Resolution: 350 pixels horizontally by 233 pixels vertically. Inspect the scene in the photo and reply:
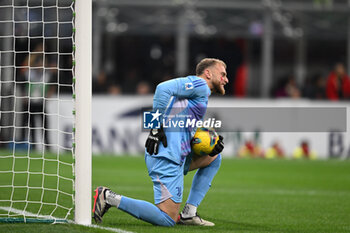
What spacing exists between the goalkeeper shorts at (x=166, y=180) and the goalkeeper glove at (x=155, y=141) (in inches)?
4.3

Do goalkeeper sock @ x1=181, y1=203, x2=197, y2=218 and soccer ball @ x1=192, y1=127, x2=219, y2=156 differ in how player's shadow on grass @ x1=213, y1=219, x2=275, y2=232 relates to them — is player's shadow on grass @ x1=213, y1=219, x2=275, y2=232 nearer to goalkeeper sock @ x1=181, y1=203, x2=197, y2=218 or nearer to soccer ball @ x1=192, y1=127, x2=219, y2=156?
goalkeeper sock @ x1=181, y1=203, x2=197, y2=218

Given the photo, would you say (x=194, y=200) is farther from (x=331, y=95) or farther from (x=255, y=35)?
(x=255, y=35)

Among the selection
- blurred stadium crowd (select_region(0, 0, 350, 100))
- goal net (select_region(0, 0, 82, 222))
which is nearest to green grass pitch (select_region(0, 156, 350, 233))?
goal net (select_region(0, 0, 82, 222))

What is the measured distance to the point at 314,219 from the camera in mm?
7523

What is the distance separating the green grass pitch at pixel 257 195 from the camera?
6.74 metres

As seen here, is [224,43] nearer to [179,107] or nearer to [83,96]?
[179,107]

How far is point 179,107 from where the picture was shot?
6.70m

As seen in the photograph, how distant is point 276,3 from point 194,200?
51.9 ft

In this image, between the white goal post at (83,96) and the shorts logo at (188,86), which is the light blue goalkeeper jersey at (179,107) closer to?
the shorts logo at (188,86)

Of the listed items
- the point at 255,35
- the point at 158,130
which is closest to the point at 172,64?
the point at 255,35

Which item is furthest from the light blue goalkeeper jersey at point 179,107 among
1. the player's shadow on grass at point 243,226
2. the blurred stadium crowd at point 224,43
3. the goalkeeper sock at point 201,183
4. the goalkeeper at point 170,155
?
the blurred stadium crowd at point 224,43

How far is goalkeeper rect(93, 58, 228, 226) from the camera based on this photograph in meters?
6.41

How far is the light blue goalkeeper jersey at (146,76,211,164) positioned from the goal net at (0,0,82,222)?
85cm

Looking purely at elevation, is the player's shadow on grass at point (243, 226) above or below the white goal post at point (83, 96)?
below
